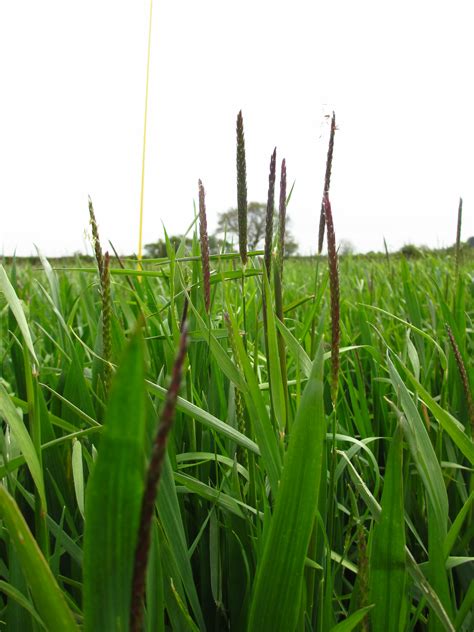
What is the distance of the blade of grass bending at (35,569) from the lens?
27 centimetres

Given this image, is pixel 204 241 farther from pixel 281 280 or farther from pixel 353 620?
pixel 353 620

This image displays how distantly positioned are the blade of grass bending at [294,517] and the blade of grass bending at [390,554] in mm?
68

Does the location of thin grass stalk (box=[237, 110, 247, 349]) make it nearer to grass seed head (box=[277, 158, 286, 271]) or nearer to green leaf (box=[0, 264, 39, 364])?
grass seed head (box=[277, 158, 286, 271])

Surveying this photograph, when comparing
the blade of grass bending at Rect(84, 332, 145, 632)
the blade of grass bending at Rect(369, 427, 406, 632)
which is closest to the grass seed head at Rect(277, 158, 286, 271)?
the blade of grass bending at Rect(369, 427, 406, 632)

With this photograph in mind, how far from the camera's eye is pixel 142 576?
183 mm

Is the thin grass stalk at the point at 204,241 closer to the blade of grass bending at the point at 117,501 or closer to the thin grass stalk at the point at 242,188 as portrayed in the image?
the thin grass stalk at the point at 242,188

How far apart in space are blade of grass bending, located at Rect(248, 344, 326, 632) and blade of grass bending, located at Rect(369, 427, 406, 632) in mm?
68

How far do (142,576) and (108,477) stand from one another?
53 millimetres

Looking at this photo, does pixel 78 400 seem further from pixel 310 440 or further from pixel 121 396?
pixel 121 396

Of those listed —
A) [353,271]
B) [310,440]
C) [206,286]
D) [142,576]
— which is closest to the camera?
[142,576]

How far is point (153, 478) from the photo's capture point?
165 mm

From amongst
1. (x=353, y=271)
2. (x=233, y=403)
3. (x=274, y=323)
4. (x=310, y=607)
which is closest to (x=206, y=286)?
(x=274, y=323)

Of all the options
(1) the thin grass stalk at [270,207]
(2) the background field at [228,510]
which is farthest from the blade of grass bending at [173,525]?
(1) the thin grass stalk at [270,207]

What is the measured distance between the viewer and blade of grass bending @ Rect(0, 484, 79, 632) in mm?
272
